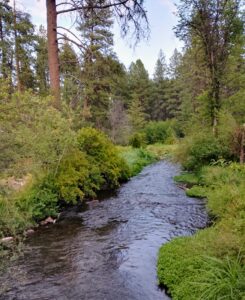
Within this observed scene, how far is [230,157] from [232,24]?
275 inches

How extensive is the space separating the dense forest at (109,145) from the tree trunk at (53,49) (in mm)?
32

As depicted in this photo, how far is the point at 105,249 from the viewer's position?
691 centimetres

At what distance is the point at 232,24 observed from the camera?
51.1 feet

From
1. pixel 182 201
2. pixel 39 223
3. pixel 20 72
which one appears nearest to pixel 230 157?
pixel 182 201

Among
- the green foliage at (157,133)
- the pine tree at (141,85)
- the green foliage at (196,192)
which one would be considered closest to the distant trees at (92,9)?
the green foliage at (196,192)

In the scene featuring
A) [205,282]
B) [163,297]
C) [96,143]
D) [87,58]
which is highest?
[87,58]

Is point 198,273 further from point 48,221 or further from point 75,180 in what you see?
point 75,180

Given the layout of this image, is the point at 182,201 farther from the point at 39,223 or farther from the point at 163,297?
the point at 163,297

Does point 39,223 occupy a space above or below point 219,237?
below

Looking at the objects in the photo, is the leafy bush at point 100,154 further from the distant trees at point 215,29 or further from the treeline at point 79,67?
the distant trees at point 215,29

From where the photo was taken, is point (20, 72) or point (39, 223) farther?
point (20, 72)

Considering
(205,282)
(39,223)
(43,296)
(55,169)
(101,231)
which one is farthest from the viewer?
(55,169)

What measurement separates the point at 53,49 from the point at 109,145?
5006 millimetres

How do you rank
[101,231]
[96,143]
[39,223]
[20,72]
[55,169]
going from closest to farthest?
[101,231] < [39,223] < [55,169] < [96,143] < [20,72]
